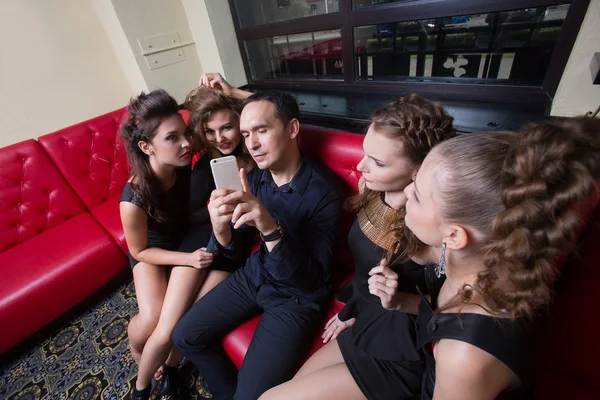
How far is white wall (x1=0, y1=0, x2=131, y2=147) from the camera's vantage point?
1.85m

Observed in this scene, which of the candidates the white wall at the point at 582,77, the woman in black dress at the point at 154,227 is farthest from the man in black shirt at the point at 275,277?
the white wall at the point at 582,77

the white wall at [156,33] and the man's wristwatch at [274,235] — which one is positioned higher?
the white wall at [156,33]

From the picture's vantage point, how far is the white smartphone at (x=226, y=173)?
821 mm

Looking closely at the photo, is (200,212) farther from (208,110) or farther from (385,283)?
(385,283)

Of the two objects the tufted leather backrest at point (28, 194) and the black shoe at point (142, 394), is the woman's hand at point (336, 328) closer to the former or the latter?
the black shoe at point (142, 394)

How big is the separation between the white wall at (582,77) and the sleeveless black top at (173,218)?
1.79 metres

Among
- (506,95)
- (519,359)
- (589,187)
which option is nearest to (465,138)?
(589,187)

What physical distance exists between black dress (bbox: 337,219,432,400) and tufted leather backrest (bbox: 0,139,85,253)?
7.09 ft

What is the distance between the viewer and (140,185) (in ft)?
4.06

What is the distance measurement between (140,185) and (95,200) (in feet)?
4.10

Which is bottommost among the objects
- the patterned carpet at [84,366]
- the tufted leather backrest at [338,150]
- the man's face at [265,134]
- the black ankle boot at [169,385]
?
the patterned carpet at [84,366]

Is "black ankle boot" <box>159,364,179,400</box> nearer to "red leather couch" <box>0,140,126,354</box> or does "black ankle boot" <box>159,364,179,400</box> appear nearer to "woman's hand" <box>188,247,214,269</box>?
"woman's hand" <box>188,247,214,269</box>

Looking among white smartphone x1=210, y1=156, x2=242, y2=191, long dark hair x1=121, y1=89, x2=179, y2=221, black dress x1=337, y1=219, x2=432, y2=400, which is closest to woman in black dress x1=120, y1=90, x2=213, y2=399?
long dark hair x1=121, y1=89, x2=179, y2=221

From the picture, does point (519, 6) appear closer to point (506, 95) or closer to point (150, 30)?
point (506, 95)
